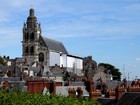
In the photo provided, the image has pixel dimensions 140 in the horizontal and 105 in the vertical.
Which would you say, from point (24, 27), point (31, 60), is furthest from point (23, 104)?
point (24, 27)

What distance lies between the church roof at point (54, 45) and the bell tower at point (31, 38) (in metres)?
3.75

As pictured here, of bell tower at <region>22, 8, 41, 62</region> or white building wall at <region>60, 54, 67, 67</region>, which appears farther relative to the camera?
white building wall at <region>60, 54, 67, 67</region>

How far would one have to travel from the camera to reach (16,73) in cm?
11744

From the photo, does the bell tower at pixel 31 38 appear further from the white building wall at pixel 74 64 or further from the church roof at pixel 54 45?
the white building wall at pixel 74 64

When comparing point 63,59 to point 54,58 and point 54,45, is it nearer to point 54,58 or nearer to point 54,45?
point 54,58

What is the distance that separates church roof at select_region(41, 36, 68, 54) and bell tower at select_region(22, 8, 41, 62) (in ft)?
12.3

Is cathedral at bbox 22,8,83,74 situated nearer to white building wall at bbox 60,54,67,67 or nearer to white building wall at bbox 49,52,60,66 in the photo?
white building wall at bbox 49,52,60,66

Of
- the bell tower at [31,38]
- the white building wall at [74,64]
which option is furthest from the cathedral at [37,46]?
the white building wall at [74,64]

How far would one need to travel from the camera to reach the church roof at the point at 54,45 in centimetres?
15762

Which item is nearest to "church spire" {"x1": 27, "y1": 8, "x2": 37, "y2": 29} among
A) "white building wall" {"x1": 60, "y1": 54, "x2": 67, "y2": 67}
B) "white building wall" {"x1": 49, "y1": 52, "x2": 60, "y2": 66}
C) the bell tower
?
the bell tower

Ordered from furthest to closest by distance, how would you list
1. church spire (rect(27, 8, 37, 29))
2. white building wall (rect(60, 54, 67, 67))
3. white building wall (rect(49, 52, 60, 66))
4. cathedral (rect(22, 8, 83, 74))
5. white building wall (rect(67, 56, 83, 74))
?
1. white building wall (rect(67, 56, 83, 74))
2. white building wall (rect(60, 54, 67, 67))
3. church spire (rect(27, 8, 37, 29))
4. white building wall (rect(49, 52, 60, 66))
5. cathedral (rect(22, 8, 83, 74))

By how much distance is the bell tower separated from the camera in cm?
15900

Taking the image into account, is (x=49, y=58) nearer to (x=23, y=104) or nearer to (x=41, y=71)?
(x=41, y=71)

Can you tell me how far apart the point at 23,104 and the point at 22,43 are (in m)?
133
